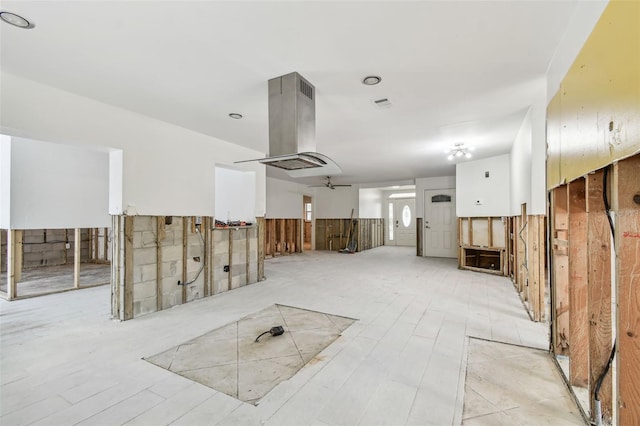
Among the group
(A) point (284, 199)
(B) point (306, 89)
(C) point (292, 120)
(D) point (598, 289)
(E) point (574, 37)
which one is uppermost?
(B) point (306, 89)

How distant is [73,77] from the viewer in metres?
2.73

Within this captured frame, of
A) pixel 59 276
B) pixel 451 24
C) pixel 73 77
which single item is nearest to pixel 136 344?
pixel 73 77

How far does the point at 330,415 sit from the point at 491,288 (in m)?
4.21

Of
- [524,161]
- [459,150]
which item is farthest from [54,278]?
[524,161]

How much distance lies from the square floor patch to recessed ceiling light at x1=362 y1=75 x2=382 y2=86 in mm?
2578

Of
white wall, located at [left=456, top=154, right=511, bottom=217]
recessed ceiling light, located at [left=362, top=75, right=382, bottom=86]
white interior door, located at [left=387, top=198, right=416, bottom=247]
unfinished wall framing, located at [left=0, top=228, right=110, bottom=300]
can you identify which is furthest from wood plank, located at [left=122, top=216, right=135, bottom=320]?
white interior door, located at [left=387, top=198, right=416, bottom=247]

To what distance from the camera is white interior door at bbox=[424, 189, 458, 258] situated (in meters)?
8.59

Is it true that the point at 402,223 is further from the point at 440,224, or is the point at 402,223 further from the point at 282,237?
the point at 282,237

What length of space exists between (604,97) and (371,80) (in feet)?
6.10

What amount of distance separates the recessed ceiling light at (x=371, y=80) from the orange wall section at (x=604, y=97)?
4.71 feet

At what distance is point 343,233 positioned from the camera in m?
10.9

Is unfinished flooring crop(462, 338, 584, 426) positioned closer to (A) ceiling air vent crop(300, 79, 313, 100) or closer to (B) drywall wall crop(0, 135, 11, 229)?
(A) ceiling air vent crop(300, 79, 313, 100)

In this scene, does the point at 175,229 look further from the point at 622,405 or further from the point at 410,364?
the point at 622,405

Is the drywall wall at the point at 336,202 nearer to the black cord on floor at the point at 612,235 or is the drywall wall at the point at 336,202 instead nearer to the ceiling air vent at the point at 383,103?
the ceiling air vent at the point at 383,103
